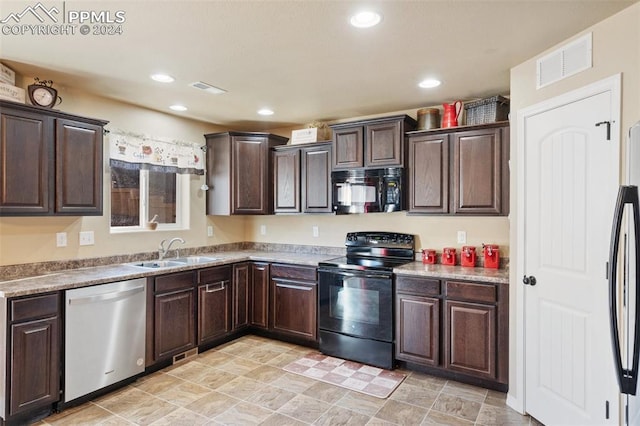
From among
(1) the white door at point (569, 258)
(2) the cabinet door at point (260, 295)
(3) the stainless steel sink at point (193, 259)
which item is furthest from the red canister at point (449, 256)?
(3) the stainless steel sink at point (193, 259)

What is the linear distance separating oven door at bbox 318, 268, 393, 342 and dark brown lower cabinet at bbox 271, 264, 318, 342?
141 mm

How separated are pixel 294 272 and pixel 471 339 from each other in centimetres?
180

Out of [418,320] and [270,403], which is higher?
[418,320]

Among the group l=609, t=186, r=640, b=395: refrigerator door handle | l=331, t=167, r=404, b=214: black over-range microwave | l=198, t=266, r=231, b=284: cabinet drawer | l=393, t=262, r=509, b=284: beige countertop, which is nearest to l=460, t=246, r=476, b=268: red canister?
l=393, t=262, r=509, b=284: beige countertop

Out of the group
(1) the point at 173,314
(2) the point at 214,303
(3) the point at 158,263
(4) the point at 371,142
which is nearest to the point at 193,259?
(3) the point at 158,263

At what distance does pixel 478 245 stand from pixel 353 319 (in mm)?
1370

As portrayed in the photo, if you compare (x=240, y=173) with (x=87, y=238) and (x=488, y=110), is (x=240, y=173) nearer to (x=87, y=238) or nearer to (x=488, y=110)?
(x=87, y=238)

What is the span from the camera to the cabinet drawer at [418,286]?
310cm

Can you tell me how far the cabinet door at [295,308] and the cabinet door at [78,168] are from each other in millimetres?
1896

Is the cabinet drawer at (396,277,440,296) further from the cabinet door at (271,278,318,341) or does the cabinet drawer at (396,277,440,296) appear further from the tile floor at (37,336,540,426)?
the cabinet door at (271,278,318,341)

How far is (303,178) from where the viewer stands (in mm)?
4180

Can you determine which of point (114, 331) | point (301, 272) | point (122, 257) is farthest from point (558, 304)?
point (122, 257)

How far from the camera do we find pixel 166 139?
3986 millimetres

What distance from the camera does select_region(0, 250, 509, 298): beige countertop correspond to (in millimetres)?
2461
